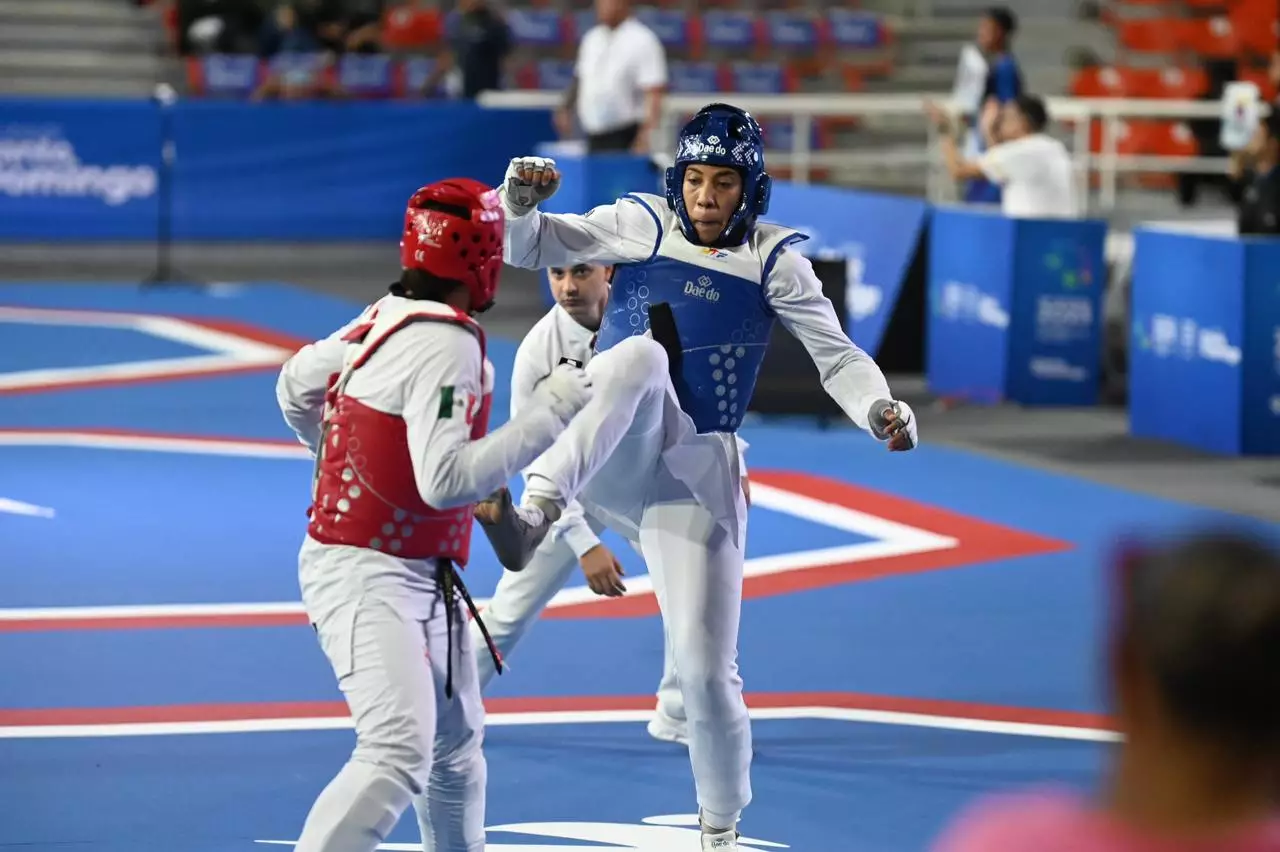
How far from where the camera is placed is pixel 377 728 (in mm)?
4145

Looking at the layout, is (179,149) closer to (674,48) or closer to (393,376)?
(674,48)

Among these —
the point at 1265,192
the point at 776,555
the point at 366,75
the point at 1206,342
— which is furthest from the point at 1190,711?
the point at 366,75

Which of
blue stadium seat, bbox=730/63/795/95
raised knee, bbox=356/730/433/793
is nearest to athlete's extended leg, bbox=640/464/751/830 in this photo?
raised knee, bbox=356/730/433/793

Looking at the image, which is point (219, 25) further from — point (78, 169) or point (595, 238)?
point (595, 238)

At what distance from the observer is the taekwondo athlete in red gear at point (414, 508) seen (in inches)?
162

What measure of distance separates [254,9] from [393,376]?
67.0 ft

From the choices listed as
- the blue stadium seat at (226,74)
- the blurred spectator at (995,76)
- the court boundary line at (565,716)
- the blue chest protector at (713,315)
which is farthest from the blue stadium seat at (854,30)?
the blue chest protector at (713,315)

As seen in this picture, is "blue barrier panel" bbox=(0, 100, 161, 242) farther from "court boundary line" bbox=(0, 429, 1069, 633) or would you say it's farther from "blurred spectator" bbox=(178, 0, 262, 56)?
"court boundary line" bbox=(0, 429, 1069, 633)

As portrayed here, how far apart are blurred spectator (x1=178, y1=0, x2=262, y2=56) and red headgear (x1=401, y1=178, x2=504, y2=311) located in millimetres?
20030

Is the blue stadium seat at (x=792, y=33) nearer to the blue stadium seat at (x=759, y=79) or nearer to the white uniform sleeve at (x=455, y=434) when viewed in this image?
the blue stadium seat at (x=759, y=79)

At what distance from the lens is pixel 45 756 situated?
6480 mm

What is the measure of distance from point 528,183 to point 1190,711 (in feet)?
11.8

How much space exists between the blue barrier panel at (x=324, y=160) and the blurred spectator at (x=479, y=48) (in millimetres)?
764

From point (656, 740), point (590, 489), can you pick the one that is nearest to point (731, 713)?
A: point (590, 489)
